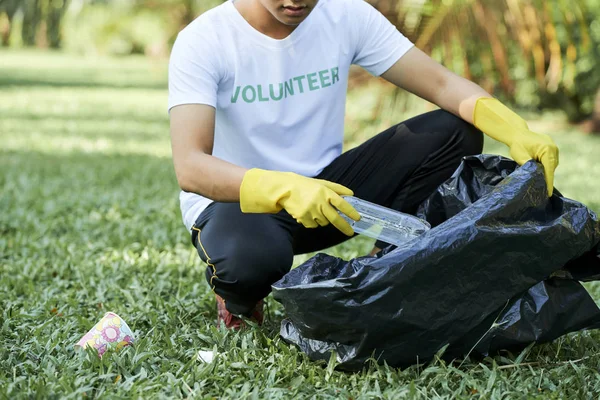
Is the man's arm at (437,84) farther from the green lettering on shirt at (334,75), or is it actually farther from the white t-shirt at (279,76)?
the green lettering on shirt at (334,75)

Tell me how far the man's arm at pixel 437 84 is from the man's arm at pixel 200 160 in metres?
0.70

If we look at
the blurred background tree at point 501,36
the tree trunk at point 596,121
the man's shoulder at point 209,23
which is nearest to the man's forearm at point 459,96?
the man's shoulder at point 209,23

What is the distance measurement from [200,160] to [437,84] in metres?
0.86

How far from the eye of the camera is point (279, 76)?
251cm

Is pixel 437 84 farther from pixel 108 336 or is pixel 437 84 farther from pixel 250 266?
pixel 108 336

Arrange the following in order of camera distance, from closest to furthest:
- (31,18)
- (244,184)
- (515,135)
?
(244,184)
(515,135)
(31,18)

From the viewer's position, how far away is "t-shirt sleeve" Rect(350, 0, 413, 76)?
8.61 feet

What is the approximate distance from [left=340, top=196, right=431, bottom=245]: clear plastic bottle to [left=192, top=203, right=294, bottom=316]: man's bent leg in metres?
0.22

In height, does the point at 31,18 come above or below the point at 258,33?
below

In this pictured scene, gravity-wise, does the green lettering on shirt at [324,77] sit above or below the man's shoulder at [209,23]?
below

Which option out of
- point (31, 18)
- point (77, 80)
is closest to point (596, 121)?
point (31, 18)

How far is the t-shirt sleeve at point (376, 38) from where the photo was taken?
103 inches

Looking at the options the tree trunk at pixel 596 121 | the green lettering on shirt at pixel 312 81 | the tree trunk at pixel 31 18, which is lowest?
the tree trunk at pixel 596 121

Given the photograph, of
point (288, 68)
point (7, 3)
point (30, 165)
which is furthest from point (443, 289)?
point (7, 3)
